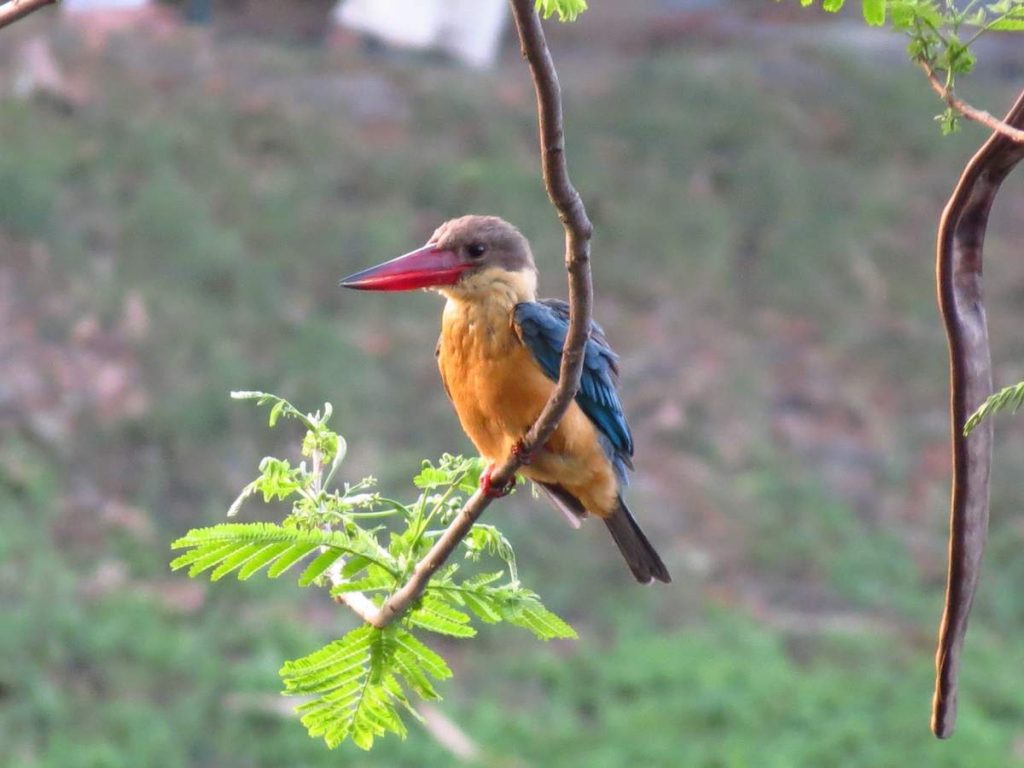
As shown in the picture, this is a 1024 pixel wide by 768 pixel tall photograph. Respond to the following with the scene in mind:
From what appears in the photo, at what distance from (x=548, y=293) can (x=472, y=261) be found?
6965 millimetres

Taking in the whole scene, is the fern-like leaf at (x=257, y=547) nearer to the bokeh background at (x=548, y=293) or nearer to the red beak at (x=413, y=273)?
the red beak at (x=413, y=273)

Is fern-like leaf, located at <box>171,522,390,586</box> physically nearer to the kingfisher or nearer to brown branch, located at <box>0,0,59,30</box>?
brown branch, located at <box>0,0,59,30</box>

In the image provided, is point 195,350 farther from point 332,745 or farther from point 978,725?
point 332,745

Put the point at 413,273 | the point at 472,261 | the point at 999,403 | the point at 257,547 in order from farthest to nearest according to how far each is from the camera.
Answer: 1. the point at 472,261
2. the point at 413,273
3. the point at 257,547
4. the point at 999,403

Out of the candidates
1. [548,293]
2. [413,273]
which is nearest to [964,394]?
[413,273]

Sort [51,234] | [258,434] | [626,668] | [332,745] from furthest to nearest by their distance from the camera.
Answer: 1. [51,234]
2. [258,434]
3. [626,668]
4. [332,745]

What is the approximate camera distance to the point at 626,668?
7203 millimetres

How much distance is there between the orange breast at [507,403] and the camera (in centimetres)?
255

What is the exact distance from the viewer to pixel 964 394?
1154 mm

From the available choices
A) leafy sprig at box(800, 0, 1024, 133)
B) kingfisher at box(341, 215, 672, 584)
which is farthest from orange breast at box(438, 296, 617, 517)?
leafy sprig at box(800, 0, 1024, 133)

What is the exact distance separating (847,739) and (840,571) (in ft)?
→ 5.59

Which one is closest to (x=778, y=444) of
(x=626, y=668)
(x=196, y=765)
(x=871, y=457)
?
(x=871, y=457)

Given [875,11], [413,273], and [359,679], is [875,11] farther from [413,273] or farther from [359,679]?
[413,273]

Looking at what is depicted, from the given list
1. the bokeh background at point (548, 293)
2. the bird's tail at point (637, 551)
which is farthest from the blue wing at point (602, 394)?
the bokeh background at point (548, 293)
